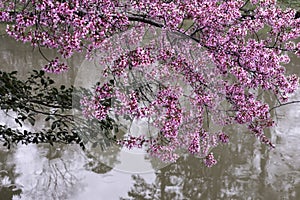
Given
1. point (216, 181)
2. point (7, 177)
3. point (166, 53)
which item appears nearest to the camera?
point (166, 53)

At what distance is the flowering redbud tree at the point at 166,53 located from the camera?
1.57 meters

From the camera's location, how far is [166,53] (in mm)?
1802

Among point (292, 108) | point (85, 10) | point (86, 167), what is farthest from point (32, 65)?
point (85, 10)

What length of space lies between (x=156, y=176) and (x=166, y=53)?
1.92 m

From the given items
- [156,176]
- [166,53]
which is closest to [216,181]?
[156,176]

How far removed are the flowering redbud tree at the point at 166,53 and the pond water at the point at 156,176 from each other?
1254mm

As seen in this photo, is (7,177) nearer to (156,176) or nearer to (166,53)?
(156,176)

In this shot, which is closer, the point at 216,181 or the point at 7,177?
the point at 7,177

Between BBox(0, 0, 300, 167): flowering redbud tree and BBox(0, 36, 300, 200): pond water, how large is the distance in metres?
1.25

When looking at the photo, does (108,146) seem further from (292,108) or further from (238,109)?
(292,108)

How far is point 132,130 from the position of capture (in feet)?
6.57

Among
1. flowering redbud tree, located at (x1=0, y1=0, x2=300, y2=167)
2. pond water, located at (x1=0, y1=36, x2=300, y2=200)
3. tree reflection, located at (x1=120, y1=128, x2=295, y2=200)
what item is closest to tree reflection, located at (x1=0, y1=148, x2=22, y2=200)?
pond water, located at (x1=0, y1=36, x2=300, y2=200)

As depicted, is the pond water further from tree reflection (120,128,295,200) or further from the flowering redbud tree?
the flowering redbud tree

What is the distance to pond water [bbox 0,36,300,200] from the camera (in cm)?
322
